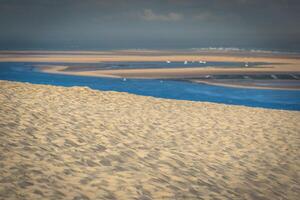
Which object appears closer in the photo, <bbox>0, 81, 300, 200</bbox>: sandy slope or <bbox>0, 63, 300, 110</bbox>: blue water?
<bbox>0, 81, 300, 200</bbox>: sandy slope

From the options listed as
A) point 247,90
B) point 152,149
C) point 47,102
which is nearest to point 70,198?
point 152,149

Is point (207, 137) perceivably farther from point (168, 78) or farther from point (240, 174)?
point (168, 78)

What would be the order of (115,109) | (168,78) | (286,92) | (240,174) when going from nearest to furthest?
(240,174), (115,109), (286,92), (168,78)

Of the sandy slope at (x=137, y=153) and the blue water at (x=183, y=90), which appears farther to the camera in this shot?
the blue water at (x=183, y=90)
